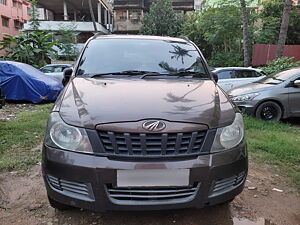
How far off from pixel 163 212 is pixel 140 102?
41.0 inches

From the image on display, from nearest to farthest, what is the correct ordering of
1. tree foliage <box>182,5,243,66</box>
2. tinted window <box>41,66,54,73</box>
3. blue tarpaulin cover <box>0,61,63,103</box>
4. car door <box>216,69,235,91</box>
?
blue tarpaulin cover <box>0,61,63,103</box> → car door <box>216,69,235,91</box> → tinted window <box>41,66,54,73</box> → tree foliage <box>182,5,243,66</box>

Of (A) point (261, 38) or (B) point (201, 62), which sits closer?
(B) point (201, 62)

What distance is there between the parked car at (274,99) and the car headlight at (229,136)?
438cm

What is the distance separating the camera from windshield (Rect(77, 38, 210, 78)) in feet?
10.9

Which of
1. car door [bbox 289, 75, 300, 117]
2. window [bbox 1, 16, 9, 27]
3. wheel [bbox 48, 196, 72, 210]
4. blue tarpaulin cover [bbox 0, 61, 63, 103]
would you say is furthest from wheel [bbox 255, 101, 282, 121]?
window [bbox 1, 16, 9, 27]

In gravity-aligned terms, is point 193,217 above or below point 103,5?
below

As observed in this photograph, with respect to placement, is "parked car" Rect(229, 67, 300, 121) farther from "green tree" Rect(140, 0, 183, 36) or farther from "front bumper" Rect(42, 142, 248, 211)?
"green tree" Rect(140, 0, 183, 36)

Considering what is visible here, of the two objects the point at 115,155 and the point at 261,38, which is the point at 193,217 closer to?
the point at 115,155

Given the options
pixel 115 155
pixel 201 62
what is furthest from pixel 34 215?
pixel 201 62

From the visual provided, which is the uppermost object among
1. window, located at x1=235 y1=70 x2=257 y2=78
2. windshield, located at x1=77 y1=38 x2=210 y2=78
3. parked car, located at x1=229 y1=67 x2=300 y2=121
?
windshield, located at x1=77 y1=38 x2=210 y2=78

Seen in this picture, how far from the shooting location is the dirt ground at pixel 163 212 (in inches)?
101

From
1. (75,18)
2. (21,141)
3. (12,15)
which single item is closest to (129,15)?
(75,18)

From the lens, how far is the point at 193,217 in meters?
2.64

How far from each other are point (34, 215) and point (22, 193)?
0.50 m
